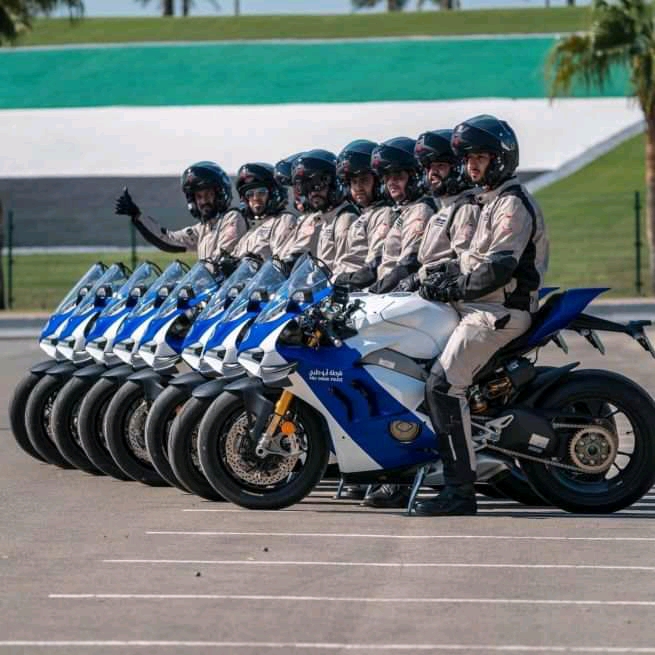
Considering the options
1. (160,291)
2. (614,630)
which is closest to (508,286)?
(160,291)

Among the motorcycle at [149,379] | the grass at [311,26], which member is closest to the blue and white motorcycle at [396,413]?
the motorcycle at [149,379]

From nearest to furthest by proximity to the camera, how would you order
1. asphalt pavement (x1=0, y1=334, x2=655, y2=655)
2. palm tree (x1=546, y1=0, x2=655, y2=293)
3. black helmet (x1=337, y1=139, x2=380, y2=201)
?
asphalt pavement (x1=0, y1=334, x2=655, y2=655) < black helmet (x1=337, y1=139, x2=380, y2=201) < palm tree (x1=546, y1=0, x2=655, y2=293)

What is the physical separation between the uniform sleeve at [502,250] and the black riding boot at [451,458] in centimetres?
54

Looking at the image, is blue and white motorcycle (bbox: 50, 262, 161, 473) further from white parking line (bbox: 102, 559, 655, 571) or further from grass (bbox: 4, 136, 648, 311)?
grass (bbox: 4, 136, 648, 311)

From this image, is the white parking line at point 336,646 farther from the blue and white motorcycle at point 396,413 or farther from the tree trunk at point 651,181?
the tree trunk at point 651,181

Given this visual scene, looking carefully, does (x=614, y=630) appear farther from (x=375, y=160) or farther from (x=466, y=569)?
(x=375, y=160)

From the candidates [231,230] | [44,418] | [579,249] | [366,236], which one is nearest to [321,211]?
[366,236]

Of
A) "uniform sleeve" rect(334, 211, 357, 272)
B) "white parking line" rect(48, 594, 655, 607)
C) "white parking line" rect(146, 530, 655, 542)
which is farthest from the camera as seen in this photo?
"uniform sleeve" rect(334, 211, 357, 272)

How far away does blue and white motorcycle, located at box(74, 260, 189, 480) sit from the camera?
503 inches

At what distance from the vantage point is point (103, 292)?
13.8m

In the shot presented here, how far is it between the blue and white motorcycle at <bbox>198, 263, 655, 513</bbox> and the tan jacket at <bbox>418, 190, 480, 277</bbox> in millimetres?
416

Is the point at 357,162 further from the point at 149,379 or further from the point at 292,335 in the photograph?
the point at 292,335

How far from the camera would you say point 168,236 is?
15.1 m

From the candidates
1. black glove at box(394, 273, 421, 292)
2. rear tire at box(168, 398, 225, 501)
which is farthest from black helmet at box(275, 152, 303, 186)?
rear tire at box(168, 398, 225, 501)
